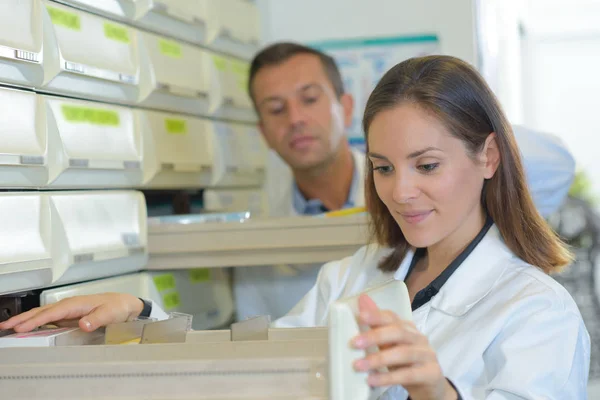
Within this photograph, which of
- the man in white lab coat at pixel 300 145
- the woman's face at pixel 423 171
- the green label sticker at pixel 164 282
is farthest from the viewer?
the man in white lab coat at pixel 300 145

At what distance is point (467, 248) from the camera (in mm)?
1557

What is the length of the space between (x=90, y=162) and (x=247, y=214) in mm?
548

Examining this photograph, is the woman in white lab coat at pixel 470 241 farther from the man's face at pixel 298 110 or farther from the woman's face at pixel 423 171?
the man's face at pixel 298 110

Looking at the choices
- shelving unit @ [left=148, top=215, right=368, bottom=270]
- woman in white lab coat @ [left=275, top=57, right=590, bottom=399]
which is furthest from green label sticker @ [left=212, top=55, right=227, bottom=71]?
woman in white lab coat @ [left=275, top=57, right=590, bottom=399]

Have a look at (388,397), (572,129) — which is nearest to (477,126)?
(388,397)

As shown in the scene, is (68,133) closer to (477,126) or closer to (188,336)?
(188,336)

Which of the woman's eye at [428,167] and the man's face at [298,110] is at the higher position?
the man's face at [298,110]

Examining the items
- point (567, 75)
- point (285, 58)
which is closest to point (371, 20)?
point (285, 58)

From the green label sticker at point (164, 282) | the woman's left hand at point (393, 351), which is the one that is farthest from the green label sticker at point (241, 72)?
the woman's left hand at point (393, 351)

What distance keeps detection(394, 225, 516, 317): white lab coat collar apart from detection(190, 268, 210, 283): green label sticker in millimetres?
1051

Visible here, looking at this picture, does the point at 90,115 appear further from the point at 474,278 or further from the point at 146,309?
the point at 474,278

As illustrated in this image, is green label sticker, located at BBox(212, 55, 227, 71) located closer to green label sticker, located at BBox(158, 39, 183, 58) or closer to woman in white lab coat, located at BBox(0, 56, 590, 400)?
green label sticker, located at BBox(158, 39, 183, 58)

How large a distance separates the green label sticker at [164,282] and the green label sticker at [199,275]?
0.13 meters

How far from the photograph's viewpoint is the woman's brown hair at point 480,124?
1502mm
